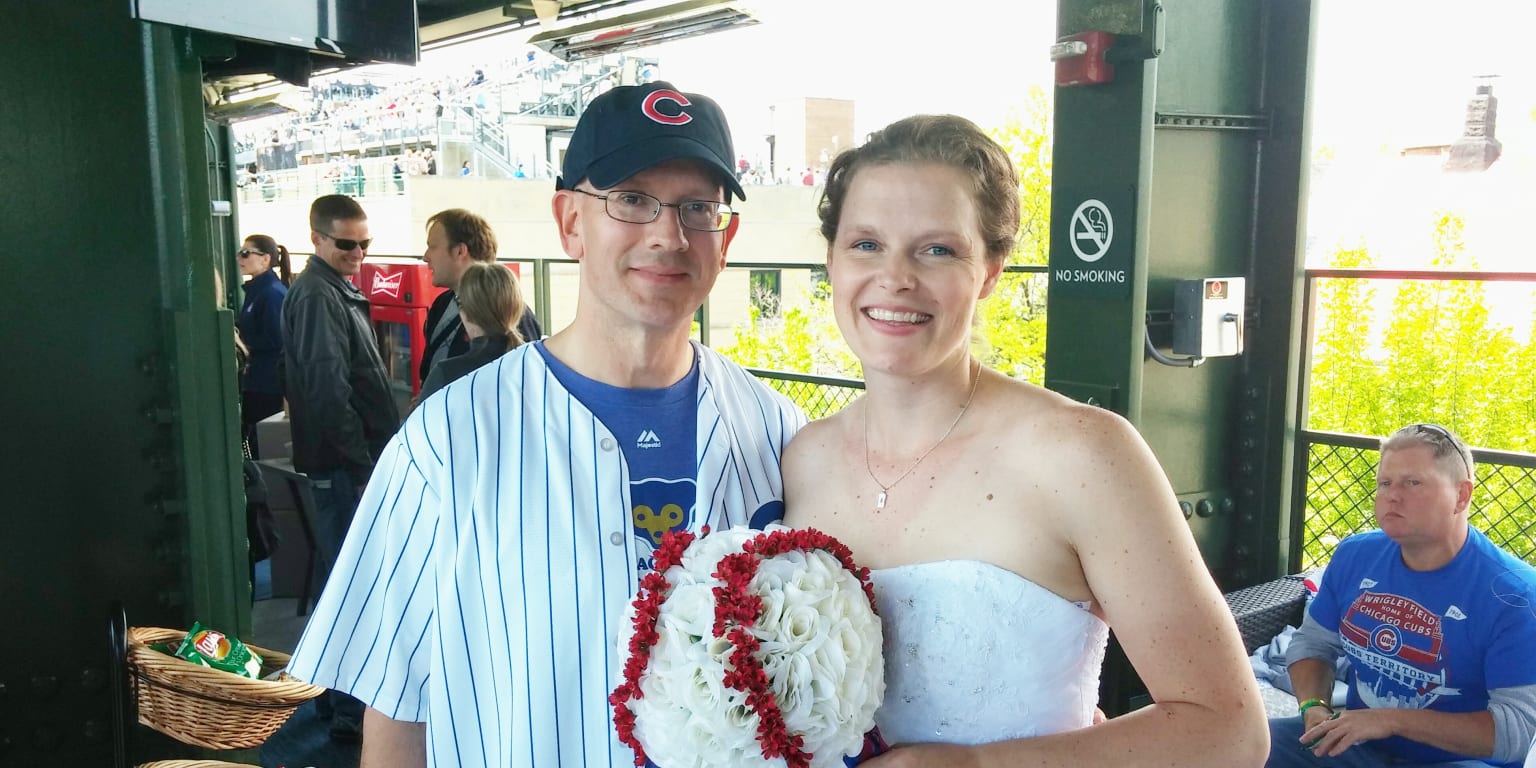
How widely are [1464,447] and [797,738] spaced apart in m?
3.24

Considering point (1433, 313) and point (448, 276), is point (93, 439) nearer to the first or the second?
point (448, 276)

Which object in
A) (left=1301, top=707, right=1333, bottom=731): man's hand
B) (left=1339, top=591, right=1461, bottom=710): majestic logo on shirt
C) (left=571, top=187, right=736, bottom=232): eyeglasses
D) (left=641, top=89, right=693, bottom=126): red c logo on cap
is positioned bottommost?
(left=1301, top=707, right=1333, bottom=731): man's hand

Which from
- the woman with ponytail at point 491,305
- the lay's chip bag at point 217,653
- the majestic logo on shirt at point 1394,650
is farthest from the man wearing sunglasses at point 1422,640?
the woman with ponytail at point 491,305

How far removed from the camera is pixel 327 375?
5.38 metres

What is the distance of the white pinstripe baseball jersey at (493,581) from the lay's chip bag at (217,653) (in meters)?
1.61

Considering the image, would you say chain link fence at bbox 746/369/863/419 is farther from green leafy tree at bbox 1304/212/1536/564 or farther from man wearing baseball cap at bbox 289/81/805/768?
man wearing baseball cap at bbox 289/81/805/768

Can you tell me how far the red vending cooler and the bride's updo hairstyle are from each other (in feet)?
31.8

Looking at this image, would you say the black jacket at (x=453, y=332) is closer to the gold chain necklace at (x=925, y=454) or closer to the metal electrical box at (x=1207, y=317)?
the metal electrical box at (x=1207, y=317)

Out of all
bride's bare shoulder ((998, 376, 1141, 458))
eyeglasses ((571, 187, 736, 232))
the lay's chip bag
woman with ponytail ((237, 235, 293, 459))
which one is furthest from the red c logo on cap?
woman with ponytail ((237, 235, 293, 459))

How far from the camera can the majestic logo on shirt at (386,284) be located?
37.1 feet

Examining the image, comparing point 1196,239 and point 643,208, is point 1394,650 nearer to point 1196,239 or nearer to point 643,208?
point 1196,239

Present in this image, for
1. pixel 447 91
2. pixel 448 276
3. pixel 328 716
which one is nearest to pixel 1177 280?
pixel 448 276

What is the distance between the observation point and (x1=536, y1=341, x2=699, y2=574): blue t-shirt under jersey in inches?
75.9

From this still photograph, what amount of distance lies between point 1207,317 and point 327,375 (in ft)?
13.3
